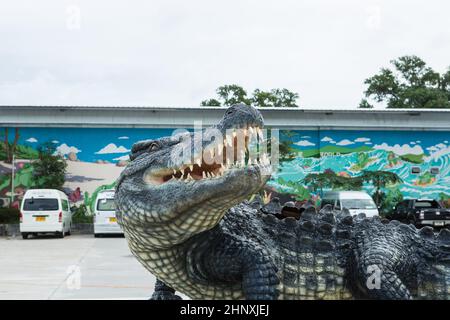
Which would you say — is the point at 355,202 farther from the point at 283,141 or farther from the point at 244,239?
the point at 244,239

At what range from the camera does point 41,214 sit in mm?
22047

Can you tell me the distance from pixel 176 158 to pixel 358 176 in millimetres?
24016

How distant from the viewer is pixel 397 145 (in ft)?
90.0

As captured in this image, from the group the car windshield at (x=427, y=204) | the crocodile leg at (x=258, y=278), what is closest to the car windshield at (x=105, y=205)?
the car windshield at (x=427, y=204)

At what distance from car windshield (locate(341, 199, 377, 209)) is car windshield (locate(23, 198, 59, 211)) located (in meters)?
10.1

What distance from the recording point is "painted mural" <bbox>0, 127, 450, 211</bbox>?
26188 mm

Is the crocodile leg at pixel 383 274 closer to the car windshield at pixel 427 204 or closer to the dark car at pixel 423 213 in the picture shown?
the dark car at pixel 423 213

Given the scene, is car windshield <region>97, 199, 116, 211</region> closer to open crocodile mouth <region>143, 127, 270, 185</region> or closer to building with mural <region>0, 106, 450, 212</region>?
building with mural <region>0, 106, 450, 212</region>

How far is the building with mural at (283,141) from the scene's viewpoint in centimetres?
2603

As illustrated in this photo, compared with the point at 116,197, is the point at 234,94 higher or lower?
higher

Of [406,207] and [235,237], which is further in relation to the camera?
[406,207]

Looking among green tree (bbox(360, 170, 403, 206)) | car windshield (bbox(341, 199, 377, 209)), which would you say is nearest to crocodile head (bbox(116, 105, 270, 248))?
car windshield (bbox(341, 199, 377, 209))

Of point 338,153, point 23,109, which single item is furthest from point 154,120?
point 338,153
